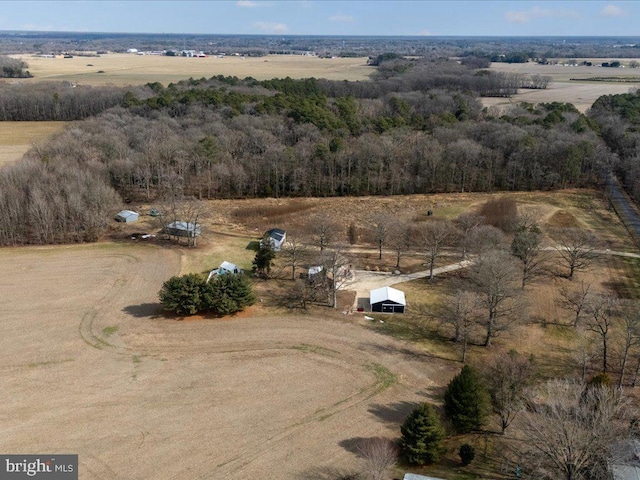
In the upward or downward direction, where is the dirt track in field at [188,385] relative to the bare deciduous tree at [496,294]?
downward

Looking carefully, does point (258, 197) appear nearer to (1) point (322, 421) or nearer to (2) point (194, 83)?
(1) point (322, 421)

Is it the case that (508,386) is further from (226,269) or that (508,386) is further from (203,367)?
(226,269)

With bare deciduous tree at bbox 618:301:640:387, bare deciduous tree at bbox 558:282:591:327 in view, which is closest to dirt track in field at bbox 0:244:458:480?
bare deciduous tree at bbox 618:301:640:387

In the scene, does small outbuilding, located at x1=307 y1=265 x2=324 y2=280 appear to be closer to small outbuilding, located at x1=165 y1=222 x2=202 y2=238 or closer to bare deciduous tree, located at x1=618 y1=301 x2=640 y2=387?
small outbuilding, located at x1=165 y1=222 x2=202 y2=238

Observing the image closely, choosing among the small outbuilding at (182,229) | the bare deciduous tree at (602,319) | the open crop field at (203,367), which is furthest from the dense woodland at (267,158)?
the bare deciduous tree at (602,319)

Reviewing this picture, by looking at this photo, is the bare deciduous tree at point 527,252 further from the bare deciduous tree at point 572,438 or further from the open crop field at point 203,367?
the bare deciduous tree at point 572,438

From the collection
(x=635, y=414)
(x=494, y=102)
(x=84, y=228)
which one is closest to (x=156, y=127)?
(x=84, y=228)
